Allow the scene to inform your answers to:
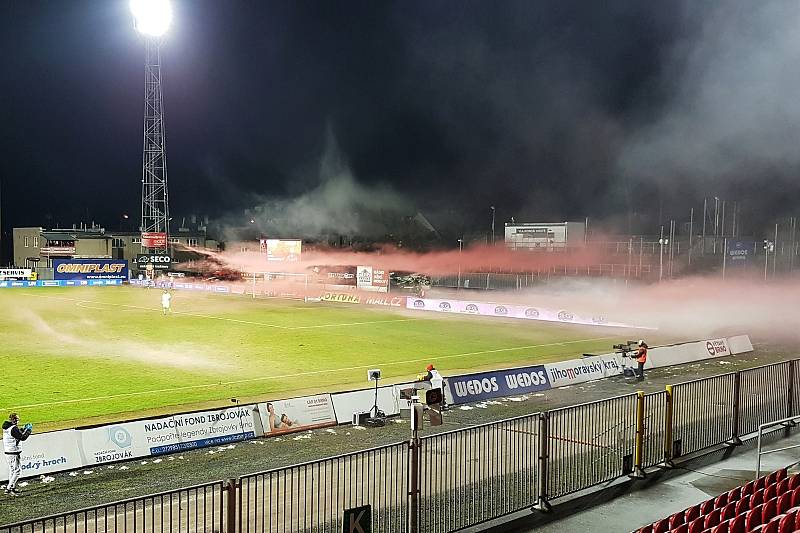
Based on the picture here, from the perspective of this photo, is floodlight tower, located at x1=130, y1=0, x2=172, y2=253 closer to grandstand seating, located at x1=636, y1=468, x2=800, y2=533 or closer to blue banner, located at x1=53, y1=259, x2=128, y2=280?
blue banner, located at x1=53, y1=259, x2=128, y2=280

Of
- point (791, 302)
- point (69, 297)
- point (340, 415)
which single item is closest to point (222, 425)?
point (340, 415)

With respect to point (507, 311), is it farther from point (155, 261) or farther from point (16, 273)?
point (16, 273)

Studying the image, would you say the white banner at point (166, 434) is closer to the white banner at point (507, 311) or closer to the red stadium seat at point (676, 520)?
the red stadium seat at point (676, 520)

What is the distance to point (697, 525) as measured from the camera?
873 cm

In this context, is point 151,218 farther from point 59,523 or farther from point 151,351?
point 59,523

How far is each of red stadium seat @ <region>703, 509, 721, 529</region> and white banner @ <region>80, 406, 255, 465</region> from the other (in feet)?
37.7

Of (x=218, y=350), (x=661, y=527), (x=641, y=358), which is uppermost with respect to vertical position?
(x=661, y=527)

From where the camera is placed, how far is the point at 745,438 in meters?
15.5

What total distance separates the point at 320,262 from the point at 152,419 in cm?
7308

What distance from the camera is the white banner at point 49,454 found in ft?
46.8

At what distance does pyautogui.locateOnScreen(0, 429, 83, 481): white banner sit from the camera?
1427 cm

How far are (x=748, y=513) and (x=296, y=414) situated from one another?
12.1 meters

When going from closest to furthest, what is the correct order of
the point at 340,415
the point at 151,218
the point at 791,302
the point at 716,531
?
the point at 716,531
the point at 340,415
the point at 791,302
the point at 151,218

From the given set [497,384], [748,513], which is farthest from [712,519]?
[497,384]
